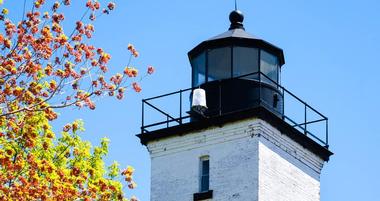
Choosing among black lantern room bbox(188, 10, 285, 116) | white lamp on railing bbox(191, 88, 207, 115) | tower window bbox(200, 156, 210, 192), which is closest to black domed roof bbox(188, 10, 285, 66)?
black lantern room bbox(188, 10, 285, 116)

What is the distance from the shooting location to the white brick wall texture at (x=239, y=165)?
29516 millimetres

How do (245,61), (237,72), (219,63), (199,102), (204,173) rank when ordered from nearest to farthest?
1. (199,102)
2. (204,173)
3. (237,72)
4. (245,61)
5. (219,63)

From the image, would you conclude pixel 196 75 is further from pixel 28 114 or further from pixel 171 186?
pixel 28 114

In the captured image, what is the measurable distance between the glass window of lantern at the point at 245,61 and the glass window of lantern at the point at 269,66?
0.62 feet

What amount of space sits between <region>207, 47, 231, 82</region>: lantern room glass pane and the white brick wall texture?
1.63m

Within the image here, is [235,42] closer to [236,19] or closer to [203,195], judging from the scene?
[236,19]

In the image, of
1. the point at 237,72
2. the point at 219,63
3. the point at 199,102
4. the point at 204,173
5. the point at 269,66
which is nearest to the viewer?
the point at 199,102

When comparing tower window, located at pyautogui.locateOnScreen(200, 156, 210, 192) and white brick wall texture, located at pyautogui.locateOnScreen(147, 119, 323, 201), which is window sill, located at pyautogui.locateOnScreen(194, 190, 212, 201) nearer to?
white brick wall texture, located at pyautogui.locateOnScreen(147, 119, 323, 201)

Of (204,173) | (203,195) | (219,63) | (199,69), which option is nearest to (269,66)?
(219,63)

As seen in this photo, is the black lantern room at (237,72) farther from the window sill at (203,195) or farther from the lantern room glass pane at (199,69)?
the window sill at (203,195)

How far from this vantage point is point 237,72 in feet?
103

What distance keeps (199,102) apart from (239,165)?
1926 mm

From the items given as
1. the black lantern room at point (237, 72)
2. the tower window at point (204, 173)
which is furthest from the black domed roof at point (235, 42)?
the tower window at point (204, 173)

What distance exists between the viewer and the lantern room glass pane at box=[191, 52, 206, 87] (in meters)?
31.7
